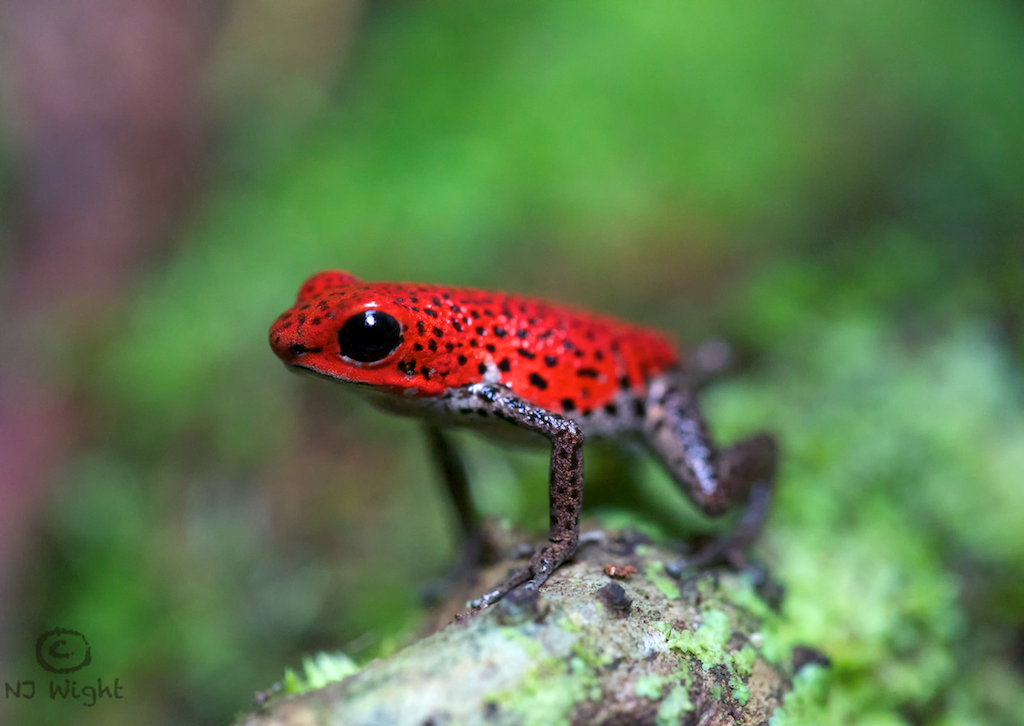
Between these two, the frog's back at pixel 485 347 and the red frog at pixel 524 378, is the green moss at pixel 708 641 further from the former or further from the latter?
the frog's back at pixel 485 347

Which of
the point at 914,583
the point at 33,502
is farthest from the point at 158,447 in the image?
the point at 914,583

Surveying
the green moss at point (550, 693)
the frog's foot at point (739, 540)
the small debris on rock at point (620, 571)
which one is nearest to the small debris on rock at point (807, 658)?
the frog's foot at point (739, 540)

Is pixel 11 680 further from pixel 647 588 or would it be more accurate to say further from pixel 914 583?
pixel 914 583

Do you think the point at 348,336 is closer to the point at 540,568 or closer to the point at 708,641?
the point at 540,568
